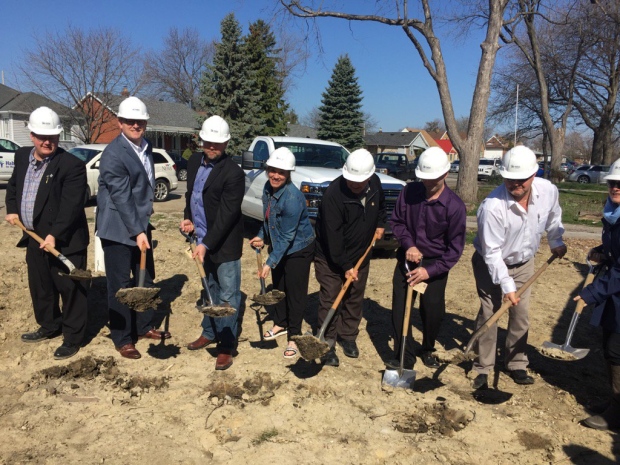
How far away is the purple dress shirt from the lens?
4207 millimetres

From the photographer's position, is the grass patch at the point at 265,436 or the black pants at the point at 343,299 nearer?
the grass patch at the point at 265,436

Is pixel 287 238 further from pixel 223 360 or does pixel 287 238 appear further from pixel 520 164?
pixel 520 164

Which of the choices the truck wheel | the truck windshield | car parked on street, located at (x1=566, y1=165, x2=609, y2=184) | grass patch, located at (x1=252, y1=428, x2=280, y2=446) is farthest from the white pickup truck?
car parked on street, located at (x1=566, y1=165, x2=609, y2=184)

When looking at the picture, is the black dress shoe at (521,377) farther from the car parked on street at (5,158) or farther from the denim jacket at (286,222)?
the car parked on street at (5,158)

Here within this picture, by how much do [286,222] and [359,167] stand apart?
794 millimetres

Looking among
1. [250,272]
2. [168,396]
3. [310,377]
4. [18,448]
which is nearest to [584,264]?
[250,272]

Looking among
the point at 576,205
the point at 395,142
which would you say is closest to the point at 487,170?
the point at 576,205

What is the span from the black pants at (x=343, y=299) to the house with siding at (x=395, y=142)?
221 feet

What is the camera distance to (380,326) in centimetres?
576

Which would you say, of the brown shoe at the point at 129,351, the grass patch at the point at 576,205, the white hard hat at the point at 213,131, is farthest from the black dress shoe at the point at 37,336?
the grass patch at the point at 576,205

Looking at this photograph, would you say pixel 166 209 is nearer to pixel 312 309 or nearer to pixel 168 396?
pixel 312 309

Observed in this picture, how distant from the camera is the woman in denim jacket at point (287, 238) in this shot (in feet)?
14.7

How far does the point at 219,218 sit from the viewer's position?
14.0ft

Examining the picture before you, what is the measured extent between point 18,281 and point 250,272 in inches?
118
